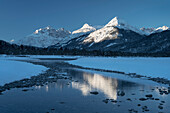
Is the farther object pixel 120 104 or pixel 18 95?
pixel 18 95

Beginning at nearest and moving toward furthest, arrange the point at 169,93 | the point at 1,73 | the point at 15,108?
the point at 15,108, the point at 169,93, the point at 1,73

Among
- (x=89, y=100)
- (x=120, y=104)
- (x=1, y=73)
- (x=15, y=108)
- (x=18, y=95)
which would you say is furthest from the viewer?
(x=1, y=73)

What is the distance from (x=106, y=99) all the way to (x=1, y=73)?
2184 centimetres

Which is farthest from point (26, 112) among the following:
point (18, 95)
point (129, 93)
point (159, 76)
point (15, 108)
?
point (159, 76)

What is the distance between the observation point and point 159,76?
4088 cm

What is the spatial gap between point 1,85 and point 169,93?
2513 cm

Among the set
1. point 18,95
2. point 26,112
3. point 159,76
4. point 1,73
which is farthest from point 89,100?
point 159,76

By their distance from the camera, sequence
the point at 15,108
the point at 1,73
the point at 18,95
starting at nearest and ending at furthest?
the point at 15,108 → the point at 18,95 → the point at 1,73

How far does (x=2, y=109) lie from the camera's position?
18109 millimetres

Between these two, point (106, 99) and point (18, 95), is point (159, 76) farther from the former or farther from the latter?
point (18, 95)

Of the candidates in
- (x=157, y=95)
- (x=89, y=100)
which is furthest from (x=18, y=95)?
(x=157, y=95)

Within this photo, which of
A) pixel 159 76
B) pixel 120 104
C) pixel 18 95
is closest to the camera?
pixel 120 104

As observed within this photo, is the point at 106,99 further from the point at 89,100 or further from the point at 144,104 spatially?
the point at 144,104

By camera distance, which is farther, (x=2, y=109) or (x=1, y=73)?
(x=1, y=73)
